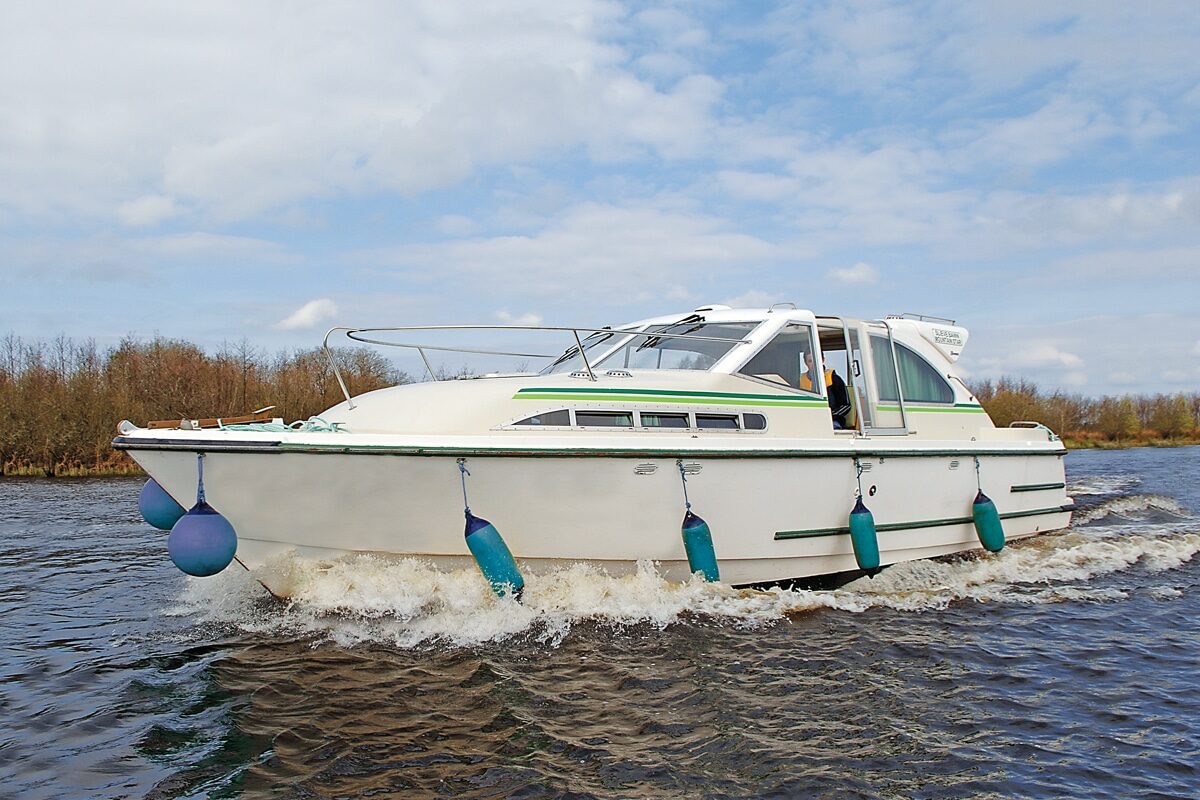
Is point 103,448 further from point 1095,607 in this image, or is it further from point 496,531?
point 1095,607

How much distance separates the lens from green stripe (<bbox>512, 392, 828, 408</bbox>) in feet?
23.2

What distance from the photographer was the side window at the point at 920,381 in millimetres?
9594

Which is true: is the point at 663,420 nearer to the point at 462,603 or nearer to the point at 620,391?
the point at 620,391

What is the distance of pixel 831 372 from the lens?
9.33 m

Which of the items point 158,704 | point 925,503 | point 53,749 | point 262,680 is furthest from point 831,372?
point 53,749

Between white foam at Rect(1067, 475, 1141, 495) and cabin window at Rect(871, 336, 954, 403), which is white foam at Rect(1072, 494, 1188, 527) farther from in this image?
cabin window at Rect(871, 336, 954, 403)

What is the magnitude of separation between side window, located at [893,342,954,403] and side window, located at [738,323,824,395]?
5.18ft

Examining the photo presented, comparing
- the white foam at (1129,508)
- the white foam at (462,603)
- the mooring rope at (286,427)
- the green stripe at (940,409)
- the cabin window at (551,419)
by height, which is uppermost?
the mooring rope at (286,427)

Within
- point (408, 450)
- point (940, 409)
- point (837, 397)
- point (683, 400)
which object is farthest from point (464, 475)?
point (940, 409)

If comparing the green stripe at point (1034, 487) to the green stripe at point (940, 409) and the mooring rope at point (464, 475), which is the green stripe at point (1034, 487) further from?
the mooring rope at point (464, 475)

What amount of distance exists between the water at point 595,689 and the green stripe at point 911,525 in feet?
1.63

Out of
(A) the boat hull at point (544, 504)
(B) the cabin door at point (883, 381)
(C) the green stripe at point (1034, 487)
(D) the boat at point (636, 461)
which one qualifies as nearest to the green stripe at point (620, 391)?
(D) the boat at point (636, 461)

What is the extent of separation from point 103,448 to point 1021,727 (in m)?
26.8

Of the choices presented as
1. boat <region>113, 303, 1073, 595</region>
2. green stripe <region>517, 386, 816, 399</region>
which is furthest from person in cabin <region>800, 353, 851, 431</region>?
green stripe <region>517, 386, 816, 399</region>
